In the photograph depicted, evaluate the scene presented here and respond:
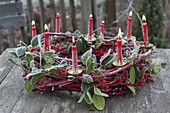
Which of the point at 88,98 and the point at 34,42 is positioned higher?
the point at 34,42

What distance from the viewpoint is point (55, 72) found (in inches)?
40.3

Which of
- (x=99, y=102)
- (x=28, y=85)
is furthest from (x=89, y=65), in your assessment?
(x=28, y=85)

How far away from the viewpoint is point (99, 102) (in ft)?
3.28

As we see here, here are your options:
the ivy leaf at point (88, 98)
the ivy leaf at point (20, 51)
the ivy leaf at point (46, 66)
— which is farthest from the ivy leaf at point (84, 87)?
the ivy leaf at point (20, 51)

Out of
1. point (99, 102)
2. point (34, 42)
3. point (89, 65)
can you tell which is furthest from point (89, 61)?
point (34, 42)

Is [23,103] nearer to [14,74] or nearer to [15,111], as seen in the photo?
[15,111]

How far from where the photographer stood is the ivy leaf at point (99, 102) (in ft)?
3.27

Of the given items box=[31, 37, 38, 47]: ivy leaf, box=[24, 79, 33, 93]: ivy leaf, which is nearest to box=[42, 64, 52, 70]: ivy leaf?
box=[24, 79, 33, 93]: ivy leaf

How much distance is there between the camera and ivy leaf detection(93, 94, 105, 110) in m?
1.00

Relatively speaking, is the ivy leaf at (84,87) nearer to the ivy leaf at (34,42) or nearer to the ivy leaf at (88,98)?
the ivy leaf at (88,98)

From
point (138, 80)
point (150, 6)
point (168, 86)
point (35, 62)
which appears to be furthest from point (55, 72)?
point (150, 6)

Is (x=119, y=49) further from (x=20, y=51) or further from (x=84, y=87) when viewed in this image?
(x=20, y=51)

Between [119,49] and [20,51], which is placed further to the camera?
[20,51]

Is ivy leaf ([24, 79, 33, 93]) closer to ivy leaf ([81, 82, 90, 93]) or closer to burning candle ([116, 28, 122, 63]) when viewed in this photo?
ivy leaf ([81, 82, 90, 93])
